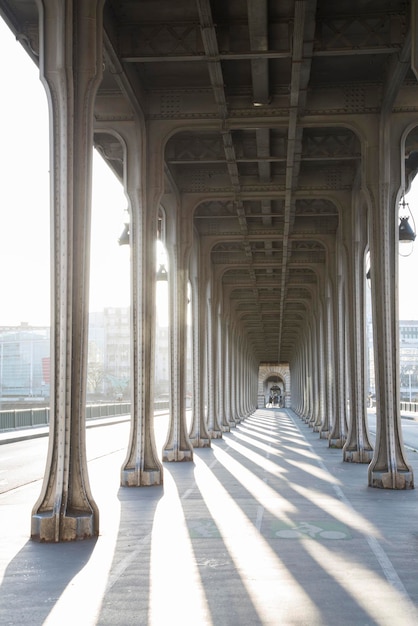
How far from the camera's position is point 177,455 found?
2141cm

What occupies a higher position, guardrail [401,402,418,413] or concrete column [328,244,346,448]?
→ concrete column [328,244,346,448]

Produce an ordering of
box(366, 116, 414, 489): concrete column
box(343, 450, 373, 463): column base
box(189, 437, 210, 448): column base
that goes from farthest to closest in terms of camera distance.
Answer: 1. box(189, 437, 210, 448): column base
2. box(343, 450, 373, 463): column base
3. box(366, 116, 414, 489): concrete column

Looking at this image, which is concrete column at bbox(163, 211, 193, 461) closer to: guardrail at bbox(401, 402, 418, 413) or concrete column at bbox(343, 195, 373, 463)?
concrete column at bbox(343, 195, 373, 463)

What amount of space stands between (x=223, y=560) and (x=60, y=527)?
7.81 ft

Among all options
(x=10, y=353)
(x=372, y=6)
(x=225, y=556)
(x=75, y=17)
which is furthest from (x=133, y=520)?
(x=10, y=353)

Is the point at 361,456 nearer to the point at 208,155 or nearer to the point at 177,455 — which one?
the point at 177,455

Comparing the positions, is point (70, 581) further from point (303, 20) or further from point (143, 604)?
point (303, 20)

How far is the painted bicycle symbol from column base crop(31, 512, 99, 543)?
2.51 metres

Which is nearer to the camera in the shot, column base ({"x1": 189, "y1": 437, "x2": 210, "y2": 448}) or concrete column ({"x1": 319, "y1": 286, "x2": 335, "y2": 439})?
column base ({"x1": 189, "y1": 437, "x2": 210, "y2": 448})

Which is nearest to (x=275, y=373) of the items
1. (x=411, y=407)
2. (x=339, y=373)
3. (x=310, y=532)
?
(x=411, y=407)

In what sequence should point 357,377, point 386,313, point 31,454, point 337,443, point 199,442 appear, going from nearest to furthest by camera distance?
1. point 386,313
2. point 357,377
3. point 31,454
4. point 337,443
5. point 199,442

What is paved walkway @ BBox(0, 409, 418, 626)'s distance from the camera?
629 cm

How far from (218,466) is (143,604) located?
13.5 m

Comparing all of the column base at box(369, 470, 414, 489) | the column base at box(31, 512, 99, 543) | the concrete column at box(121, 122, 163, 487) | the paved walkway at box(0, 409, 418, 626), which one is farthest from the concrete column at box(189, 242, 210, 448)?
the column base at box(31, 512, 99, 543)
